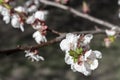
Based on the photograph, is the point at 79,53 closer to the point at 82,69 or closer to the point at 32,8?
the point at 82,69

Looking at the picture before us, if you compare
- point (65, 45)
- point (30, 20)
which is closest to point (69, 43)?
point (65, 45)

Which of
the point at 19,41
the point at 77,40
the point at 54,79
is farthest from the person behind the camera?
the point at 19,41

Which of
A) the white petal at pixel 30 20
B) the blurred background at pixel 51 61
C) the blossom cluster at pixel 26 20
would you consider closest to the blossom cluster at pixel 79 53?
the blossom cluster at pixel 26 20

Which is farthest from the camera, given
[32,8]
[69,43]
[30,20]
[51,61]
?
[51,61]

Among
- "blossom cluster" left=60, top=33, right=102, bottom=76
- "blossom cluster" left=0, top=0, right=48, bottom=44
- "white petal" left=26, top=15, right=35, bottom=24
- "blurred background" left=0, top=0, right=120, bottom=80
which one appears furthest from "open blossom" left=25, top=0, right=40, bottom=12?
"blurred background" left=0, top=0, right=120, bottom=80

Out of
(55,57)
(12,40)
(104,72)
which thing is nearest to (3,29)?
(12,40)

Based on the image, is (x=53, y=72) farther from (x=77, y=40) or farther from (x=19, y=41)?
(x=77, y=40)

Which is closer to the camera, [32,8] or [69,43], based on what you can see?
[69,43]

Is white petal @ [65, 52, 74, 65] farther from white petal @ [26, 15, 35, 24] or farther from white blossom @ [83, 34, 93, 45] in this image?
white petal @ [26, 15, 35, 24]
